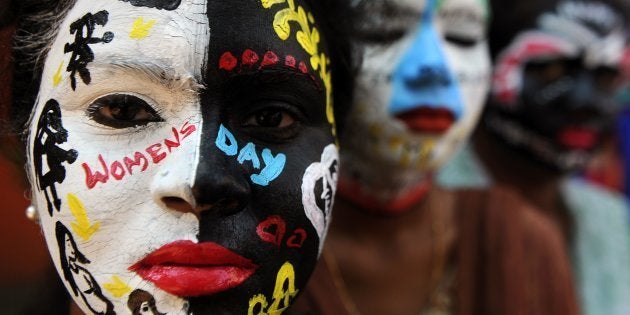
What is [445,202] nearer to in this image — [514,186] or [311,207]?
[514,186]

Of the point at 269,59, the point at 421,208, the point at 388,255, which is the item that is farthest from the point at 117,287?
the point at 421,208

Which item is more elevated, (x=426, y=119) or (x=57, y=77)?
(x=57, y=77)

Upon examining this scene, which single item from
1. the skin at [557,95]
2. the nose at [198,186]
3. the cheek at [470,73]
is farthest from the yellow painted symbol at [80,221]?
the skin at [557,95]

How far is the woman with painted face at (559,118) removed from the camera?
2.67m

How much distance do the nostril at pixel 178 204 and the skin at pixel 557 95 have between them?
67.3 inches

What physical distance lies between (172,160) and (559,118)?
1.83 metres

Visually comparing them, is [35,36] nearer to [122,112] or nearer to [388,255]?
[122,112]

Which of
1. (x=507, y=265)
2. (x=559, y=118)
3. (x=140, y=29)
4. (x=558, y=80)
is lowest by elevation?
(x=507, y=265)

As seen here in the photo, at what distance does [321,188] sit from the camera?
136 centimetres

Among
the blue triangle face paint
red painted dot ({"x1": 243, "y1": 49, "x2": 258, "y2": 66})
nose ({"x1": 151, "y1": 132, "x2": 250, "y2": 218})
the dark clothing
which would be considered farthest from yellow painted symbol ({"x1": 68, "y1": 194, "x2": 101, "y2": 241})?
the dark clothing

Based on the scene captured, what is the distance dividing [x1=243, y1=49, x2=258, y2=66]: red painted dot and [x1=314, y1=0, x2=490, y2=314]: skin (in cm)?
54

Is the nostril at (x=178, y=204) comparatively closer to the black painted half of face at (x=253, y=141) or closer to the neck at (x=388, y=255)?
the black painted half of face at (x=253, y=141)

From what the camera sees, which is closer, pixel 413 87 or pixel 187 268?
pixel 187 268

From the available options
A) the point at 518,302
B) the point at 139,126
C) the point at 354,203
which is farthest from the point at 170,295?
the point at 518,302
